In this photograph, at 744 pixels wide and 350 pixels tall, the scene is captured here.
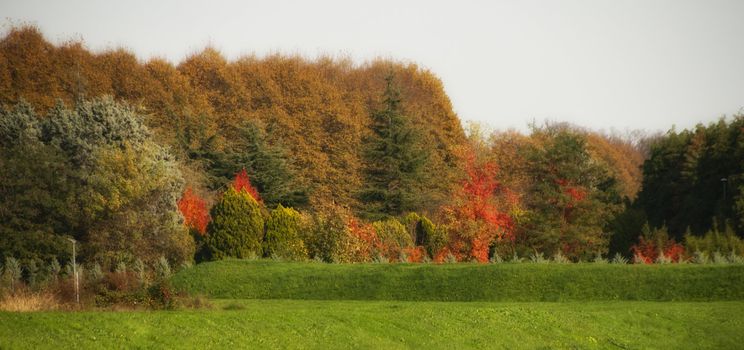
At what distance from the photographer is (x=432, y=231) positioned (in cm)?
4366

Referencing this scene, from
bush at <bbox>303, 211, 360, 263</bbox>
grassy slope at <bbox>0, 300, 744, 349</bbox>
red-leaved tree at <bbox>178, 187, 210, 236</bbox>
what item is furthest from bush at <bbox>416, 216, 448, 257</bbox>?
grassy slope at <bbox>0, 300, 744, 349</bbox>

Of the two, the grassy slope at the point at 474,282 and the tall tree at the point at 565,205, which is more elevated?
the tall tree at the point at 565,205

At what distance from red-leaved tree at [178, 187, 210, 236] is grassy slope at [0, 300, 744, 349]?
22261 millimetres

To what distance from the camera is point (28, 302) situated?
797 inches

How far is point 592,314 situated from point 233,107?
40.8m

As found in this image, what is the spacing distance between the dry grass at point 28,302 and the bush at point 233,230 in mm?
17106

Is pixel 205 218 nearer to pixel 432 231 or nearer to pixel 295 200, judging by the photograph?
pixel 295 200

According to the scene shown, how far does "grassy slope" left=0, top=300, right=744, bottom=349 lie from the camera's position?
17.1m

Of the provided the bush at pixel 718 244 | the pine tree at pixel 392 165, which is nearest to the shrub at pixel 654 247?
the bush at pixel 718 244

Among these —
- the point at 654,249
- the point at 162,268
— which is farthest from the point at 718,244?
the point at 162,268

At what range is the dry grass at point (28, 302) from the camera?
1962 centimetres

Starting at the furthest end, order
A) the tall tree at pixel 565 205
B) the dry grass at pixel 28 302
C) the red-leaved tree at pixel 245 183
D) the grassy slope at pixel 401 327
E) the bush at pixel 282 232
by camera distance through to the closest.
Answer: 1. the red-leaved tree at pixel 245 183
2. the tall tree at pixel 565 205
3. the bush at pixel 282 232
4. the dry grass at pixel 28 302
5. the grassy slope at pixel 401 327

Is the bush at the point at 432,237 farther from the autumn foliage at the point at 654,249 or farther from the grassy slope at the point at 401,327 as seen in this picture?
the grassy slope at the point at 401,327

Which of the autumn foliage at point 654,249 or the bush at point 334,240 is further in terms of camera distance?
the autumn foliage at point 654,249
